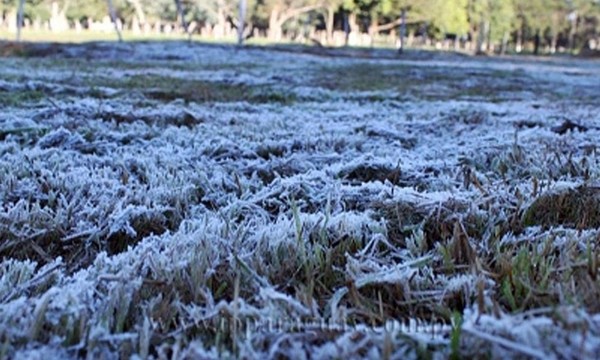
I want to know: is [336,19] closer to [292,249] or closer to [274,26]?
[274,26]

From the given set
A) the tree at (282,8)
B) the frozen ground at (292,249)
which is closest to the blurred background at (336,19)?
the tree at (282,8)

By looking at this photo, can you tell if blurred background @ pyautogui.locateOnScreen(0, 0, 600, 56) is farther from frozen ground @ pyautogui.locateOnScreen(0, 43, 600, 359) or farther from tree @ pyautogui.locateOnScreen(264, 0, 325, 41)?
frozen ground @ pyautogui.locateOnScreen(0, 43, 600, 359)

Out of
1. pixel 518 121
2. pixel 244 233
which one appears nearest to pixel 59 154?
pixel 244 233

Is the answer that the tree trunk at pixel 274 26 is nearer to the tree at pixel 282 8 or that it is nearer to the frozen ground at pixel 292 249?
the tree at pixel 282 8

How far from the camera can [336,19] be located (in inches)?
2771

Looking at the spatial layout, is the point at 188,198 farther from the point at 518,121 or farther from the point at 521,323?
the point at 518,121

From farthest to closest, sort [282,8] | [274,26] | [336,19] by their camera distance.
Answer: [336,19], [274,26], [282,8]

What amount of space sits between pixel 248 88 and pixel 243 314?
6922 mm

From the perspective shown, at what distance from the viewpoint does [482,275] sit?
3.42 feet

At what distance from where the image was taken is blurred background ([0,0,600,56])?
47.9 metres

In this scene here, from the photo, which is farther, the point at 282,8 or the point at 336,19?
the point at 336,19

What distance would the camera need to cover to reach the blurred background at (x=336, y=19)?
47.9m

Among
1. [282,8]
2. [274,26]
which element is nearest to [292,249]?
[274,26]

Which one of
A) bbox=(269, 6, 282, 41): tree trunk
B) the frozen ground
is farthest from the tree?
the frozen ground
